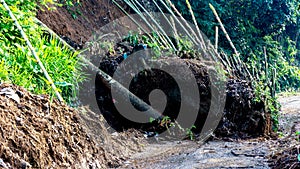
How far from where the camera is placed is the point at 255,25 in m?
8.89

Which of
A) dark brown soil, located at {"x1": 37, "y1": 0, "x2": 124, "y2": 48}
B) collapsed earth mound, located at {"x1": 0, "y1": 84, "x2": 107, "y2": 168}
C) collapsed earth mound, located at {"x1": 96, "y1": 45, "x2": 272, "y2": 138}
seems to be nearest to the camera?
collapsed earth mound, located at {"x1": 0, "y1": 84, "x2": 107, "y2": 168}

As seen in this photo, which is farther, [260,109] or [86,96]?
[260,109]

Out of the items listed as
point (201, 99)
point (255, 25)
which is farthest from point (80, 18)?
point (255, 25)

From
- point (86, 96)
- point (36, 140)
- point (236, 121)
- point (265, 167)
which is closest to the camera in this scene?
point (36, 140)

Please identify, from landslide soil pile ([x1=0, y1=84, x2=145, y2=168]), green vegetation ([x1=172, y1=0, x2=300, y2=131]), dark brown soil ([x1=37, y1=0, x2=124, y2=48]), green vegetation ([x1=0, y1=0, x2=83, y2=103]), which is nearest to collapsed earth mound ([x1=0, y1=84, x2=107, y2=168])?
landslide soil pile ([x1=0, y1=84, x2=145, y2=168])

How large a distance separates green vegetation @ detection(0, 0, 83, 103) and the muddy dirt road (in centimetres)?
92

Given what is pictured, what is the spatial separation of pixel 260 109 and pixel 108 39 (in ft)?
7.09

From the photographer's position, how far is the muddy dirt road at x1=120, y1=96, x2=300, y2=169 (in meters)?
2.46

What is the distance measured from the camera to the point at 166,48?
443 cm

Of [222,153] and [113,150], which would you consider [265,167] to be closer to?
[222,153]

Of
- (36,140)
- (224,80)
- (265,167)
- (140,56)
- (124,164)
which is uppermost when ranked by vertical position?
(140,56)

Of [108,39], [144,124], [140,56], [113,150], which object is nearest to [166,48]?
[140,56]

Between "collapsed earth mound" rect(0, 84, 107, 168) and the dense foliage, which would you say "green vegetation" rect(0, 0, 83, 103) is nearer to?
"collapsed earth mound" rect(0, 84, 107, 168)

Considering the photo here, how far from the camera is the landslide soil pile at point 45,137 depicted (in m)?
1.83
